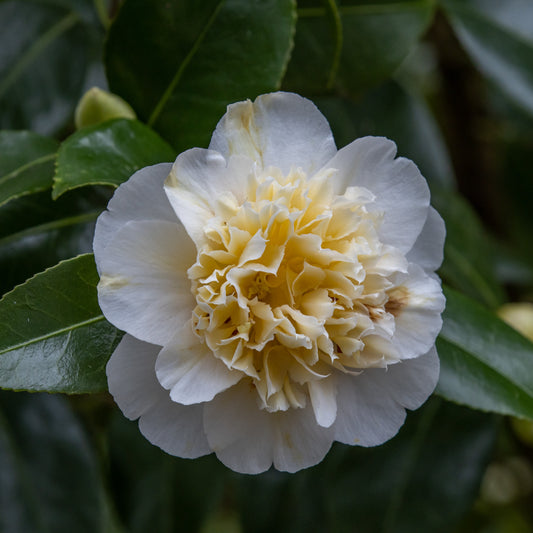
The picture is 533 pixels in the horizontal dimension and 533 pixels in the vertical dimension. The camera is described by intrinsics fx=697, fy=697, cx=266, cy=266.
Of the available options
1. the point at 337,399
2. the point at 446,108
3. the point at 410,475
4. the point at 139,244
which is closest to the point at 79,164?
the point at 139,244

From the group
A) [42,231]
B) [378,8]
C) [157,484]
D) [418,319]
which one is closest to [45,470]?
[157,484]

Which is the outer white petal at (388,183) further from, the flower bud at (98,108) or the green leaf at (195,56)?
the flower bud at (98,108)

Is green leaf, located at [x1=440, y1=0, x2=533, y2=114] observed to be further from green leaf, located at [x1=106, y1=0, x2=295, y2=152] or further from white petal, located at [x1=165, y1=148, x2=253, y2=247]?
white petal, located at [x1=165, y1=148, x2=253, y2=247]

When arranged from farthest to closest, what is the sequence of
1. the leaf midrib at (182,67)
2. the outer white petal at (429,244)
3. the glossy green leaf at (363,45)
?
the glossy green leaf at (363,45), the leaf midrib at (182,67), the outer white petal at (429,244)

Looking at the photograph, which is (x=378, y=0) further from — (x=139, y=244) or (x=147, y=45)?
(x=139, y=244)

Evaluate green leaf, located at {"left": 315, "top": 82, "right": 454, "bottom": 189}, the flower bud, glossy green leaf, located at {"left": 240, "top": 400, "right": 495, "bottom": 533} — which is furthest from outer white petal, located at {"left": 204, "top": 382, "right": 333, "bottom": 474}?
green leaf, located at {"left": 315, "top": 82, "right": 454, "bottom": 189}

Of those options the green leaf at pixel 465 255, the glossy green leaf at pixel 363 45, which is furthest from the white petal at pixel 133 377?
the green leaf at pixel 465 255
